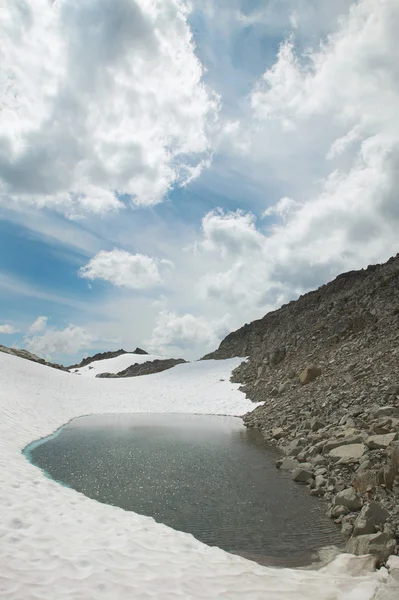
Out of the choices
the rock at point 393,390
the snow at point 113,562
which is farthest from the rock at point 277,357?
the snow at point 113,562

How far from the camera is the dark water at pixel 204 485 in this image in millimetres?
9188

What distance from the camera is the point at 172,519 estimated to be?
1016 cm

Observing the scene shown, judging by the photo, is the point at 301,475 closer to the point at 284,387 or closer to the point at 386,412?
the point at 386,412

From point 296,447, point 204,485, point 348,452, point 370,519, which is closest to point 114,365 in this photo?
point 296,447

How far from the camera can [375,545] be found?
25.5ft

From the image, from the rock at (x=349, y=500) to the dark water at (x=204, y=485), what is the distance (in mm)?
600

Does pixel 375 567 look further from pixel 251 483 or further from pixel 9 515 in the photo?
pixel 9 515

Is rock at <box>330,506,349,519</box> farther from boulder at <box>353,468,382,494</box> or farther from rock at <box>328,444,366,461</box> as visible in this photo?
rock at <box>328,444,366,461</box>

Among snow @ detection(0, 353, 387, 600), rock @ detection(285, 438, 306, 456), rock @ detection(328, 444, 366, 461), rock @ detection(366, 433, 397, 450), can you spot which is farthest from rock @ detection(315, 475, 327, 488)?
snow @ detection(0, 353, 387, 600)

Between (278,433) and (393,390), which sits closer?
(393,390)

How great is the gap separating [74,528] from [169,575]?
2813 millimetres

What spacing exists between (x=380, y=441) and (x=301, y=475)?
118 inches

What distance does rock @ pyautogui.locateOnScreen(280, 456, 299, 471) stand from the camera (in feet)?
49.7

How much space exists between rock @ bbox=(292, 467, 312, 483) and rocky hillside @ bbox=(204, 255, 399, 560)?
3 cm
